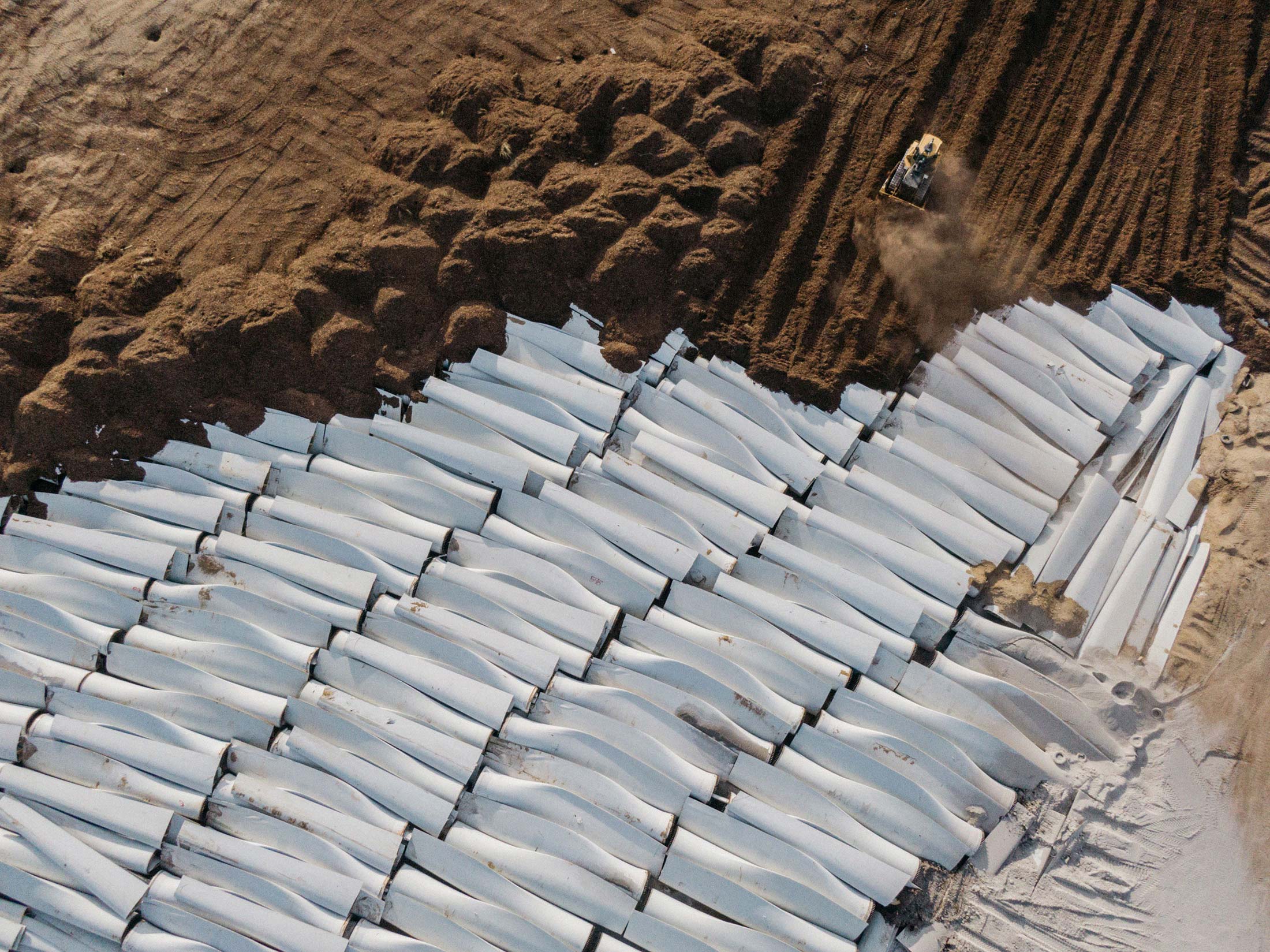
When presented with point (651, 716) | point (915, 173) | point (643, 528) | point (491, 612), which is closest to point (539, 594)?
point (491, 612)

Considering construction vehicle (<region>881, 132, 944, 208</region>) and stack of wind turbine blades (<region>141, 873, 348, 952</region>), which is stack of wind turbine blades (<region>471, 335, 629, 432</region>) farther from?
stack of wind turbine blades (<region>141, 873, 348, 952</region>)

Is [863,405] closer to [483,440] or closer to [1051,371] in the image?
[1051,371]

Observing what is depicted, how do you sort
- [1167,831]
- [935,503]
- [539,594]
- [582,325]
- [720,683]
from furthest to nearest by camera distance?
1. [582,325]
2. [935,503]
3. [539,594]
4. [720,683]
5. [1167,831]

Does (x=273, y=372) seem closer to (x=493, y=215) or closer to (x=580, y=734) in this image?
(x=493, y=215)

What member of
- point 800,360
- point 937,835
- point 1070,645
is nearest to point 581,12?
point 800,360

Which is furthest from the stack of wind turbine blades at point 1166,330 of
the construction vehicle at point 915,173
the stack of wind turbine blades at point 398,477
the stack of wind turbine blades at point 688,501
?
the stack of wind turbine blades at point 398,477

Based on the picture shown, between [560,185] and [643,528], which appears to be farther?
[560,185]

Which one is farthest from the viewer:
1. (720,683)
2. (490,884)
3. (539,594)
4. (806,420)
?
(806,420)
